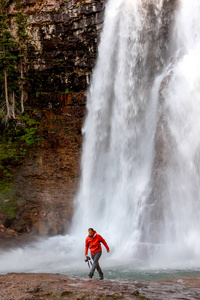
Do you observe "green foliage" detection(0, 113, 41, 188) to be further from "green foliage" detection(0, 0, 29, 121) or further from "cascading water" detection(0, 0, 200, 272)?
"cascading water" detection(0, 0, 200, 272)

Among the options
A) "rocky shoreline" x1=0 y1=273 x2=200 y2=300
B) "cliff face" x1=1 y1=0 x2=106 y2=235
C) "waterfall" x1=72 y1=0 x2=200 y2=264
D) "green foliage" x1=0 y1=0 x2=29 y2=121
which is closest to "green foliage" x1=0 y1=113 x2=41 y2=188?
"cliff face" x1=1 y1=0 x2=106 y2=235

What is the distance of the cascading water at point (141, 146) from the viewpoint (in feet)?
43.5

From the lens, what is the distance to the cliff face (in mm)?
18828

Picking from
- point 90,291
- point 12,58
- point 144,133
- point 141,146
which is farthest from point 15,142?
point 90,291

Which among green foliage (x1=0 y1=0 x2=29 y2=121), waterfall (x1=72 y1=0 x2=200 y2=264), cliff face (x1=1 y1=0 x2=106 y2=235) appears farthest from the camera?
green foliage (x1=0 y1=0 x2=29 y2=121)

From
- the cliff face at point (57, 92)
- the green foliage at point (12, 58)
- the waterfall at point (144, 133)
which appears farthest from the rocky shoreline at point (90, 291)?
the green foliage at point (12, 58)

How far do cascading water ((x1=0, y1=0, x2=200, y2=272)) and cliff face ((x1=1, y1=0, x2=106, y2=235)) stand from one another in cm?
88

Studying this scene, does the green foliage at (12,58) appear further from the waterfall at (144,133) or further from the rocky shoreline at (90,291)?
the rocky shoreline at (90,291)

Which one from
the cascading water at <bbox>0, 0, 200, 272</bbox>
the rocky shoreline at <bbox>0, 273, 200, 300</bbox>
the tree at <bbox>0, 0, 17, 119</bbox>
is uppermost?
the tree at <bbox>0, 0, 17, 119</bbox>

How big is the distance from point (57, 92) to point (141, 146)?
9291mm

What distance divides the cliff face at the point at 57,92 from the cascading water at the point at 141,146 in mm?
876

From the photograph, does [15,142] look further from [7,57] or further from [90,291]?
[90,291]

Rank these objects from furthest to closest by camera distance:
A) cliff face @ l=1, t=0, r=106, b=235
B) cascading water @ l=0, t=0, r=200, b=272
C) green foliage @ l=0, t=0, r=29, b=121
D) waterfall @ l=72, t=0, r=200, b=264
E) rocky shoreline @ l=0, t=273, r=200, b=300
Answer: green foliage @ l=0, t=0, r=29, b=121 → cliff face @ l=1, t=0, r=106, b=235 → waterfall @ l=72, t=0, r=200, b=264 → cascading water @ l=0, t=0, r=200, b=272 → rocky shoreline @ l=0, t=273, r=200, b=300

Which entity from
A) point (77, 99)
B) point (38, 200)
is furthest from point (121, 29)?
point (38, 200)
